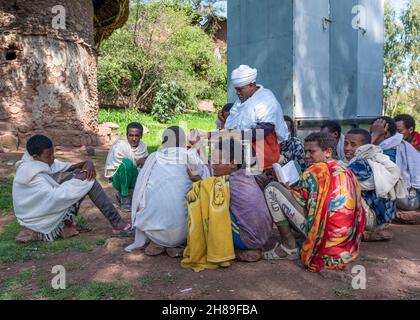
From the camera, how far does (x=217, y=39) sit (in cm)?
2636

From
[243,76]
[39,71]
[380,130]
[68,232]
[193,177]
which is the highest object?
[39,71]

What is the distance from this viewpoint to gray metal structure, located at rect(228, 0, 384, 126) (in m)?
6.76

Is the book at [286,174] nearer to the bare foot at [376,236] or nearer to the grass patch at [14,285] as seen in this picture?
the bare foot at [376,236]

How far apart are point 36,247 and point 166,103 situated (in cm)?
1410

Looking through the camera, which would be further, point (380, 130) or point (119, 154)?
point (119, 154)

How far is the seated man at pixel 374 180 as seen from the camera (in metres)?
3.61

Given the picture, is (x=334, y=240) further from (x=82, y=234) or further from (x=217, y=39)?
(x=217, y=39)

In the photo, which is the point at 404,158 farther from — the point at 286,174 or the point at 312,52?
the point at 312,52

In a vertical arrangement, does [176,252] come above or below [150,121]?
below

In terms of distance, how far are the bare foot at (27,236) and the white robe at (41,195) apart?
59mm

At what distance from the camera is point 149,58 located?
17828 mm

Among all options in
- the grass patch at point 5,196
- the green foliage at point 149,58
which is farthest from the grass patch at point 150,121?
the grass patch at point 5,196

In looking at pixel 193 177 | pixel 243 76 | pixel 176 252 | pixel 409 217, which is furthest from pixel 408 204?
pixel 176 252
